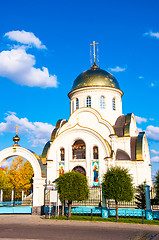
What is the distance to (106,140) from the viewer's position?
24938mm

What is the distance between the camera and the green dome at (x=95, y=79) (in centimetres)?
2787

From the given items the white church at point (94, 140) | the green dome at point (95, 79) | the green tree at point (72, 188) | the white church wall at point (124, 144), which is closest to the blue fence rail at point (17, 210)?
the white church at point (94, 140)

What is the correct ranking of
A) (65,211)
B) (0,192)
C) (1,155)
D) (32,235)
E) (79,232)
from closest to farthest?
1. (32,235)
2. (79,232)
3. (65,211)
4. (1,155)
5. (0,192)

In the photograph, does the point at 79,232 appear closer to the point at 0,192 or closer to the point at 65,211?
the point at 65,211

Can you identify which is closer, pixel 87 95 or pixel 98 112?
pixel 98 112

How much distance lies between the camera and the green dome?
27.9 meters

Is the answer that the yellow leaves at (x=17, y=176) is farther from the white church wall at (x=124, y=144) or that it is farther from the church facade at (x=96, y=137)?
the white church wall at (x=124, y=144)

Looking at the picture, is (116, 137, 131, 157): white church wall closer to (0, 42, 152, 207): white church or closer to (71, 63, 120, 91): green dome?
(0, 42, 152, 207): white church

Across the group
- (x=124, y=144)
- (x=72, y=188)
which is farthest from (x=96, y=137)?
(x=72, y=188)

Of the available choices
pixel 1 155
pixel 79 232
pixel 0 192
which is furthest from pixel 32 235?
pixel 0 192

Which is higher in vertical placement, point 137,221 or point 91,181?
point 91,181

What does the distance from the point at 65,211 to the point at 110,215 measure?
10.3 feet

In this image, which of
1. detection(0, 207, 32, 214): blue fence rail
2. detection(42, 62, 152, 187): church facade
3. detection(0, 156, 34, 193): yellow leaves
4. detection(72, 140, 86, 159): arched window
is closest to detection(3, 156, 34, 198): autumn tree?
detection(0, 156, 34, 193): yellow leaves

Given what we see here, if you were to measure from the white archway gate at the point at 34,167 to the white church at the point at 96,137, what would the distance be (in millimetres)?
5290
